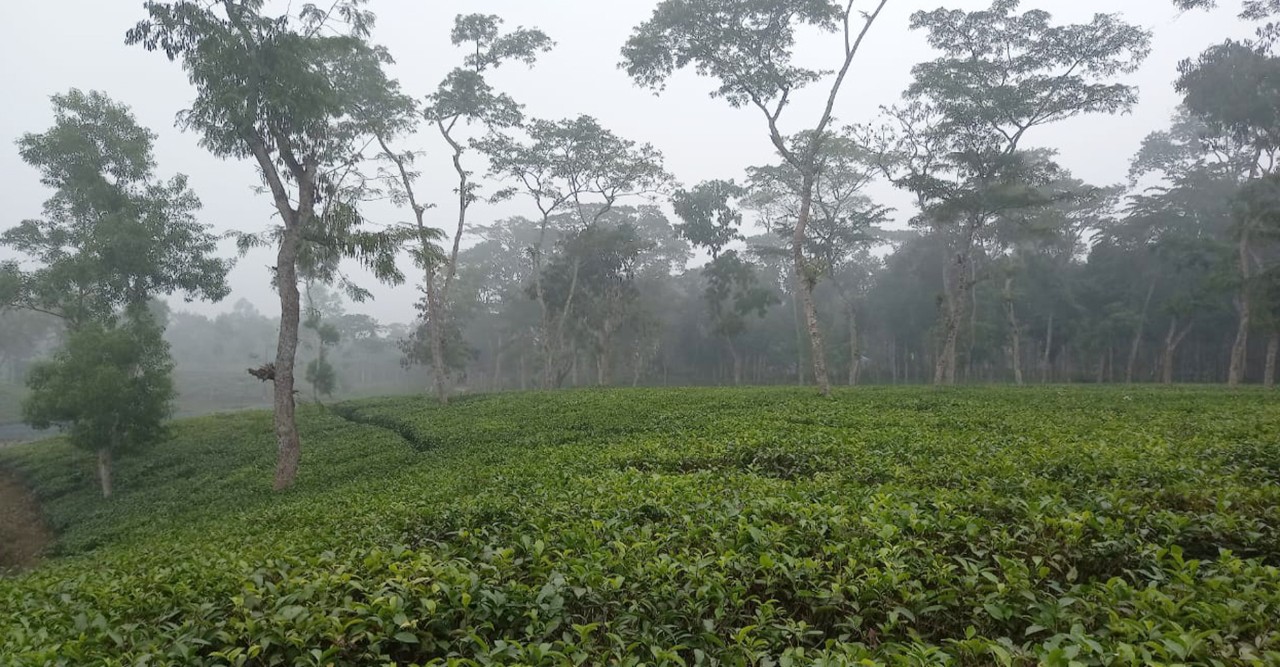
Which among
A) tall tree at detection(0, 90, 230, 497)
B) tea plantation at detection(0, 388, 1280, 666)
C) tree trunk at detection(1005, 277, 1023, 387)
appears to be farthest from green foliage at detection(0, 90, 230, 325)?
tree trunk at detection(1005, 277, 1023, 387)

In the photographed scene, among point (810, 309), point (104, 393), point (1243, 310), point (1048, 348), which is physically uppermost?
point (1243, 310)

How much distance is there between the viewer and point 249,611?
338cm

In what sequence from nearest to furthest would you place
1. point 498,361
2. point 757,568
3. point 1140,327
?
point 757,568, point 1140,327, point 498,361

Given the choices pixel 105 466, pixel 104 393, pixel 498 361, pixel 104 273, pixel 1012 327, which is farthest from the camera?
pixel 498 361

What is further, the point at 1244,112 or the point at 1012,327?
the point at 1012,327

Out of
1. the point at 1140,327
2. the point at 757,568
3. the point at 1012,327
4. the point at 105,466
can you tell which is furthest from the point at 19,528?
the point at 1140,327

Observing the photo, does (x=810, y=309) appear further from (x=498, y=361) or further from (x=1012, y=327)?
(x=498, y=361)

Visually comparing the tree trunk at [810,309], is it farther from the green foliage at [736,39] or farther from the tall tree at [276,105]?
the tall tree at [276,105]

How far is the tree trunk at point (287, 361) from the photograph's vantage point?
11781 millimetres

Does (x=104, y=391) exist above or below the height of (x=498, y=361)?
below

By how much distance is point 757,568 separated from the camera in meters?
3.79

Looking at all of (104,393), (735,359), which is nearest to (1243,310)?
(735,359)

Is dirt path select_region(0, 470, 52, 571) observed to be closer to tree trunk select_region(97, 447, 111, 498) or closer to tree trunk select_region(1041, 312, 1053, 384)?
tree trunk select_region(97, 447, 111, 498)

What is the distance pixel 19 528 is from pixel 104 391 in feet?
11.2
